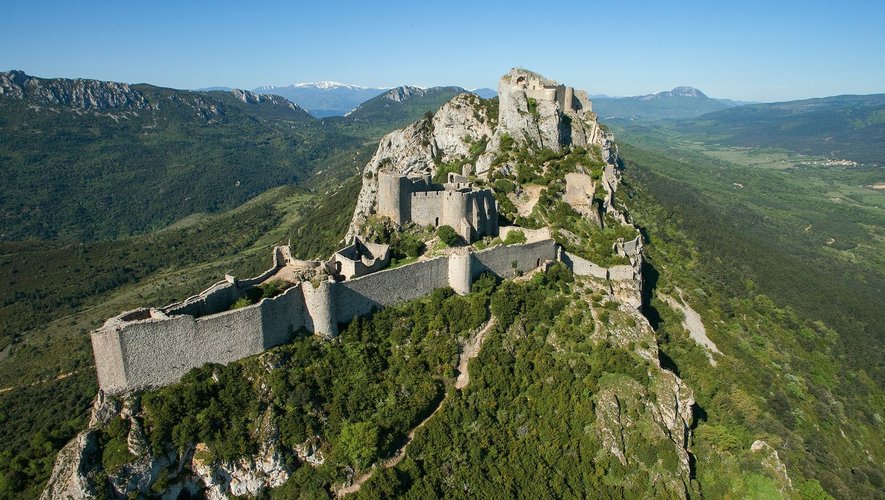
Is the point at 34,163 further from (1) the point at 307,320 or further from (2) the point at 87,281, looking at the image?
(1) the point at 307,320

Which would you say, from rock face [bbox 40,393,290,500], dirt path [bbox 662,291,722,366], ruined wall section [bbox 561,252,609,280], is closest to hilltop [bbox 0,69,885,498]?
rock face [bbox 40,393,290,500]

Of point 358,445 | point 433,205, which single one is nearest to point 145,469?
point 358,445

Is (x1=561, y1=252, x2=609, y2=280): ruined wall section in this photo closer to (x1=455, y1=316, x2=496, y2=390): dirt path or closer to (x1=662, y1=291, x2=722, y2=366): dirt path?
(x1=455, y1=316, x2=496, y2=390): dirt path

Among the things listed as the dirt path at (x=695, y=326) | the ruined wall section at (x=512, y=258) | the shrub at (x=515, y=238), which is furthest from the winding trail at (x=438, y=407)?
the dirt path at (x=695, y=326)

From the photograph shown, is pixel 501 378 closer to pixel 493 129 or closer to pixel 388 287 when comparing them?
pixel 388 287

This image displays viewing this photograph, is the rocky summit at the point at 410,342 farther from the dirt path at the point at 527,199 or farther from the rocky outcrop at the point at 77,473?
the dirt path at the point at 527,199

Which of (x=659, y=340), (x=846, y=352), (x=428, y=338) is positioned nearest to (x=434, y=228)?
(x=428, y=338)
